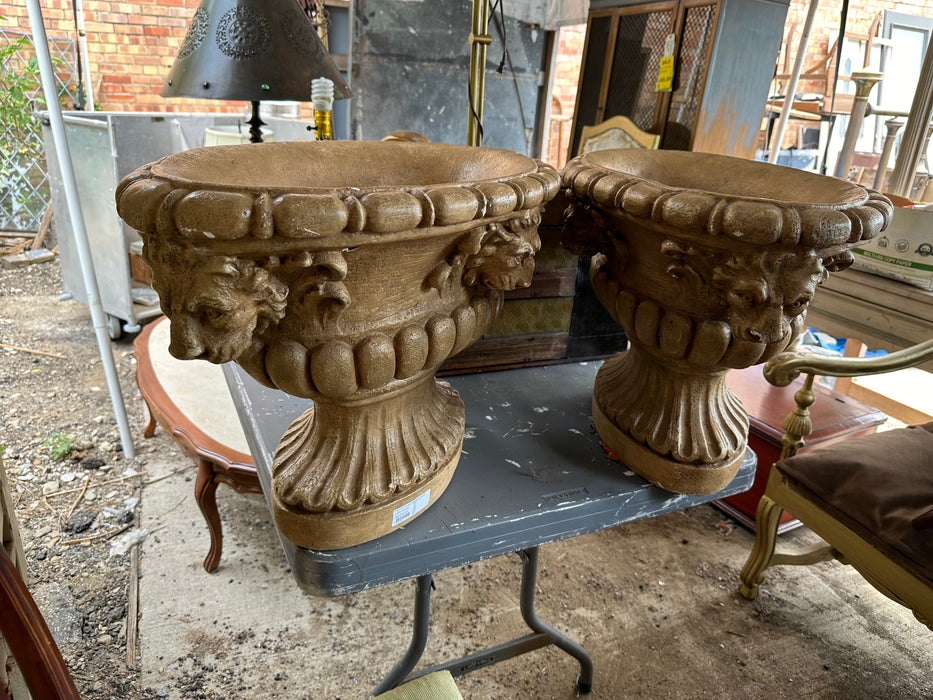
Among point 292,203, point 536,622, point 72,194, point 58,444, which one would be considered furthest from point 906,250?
point 58,444

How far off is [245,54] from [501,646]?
1.49 metres

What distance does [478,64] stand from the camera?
1.20 meters

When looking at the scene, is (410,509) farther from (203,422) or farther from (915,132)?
(915,132)

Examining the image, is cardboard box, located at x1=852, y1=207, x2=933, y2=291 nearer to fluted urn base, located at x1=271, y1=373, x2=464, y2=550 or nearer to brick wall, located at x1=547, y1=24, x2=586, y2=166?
fluted urn base, located at x1=271, y1=373, x2=464, y2=550

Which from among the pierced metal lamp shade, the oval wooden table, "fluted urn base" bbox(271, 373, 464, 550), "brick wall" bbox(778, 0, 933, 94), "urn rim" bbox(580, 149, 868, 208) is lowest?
the oval wooden table

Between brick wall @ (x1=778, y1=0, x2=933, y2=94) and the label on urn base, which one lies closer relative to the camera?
the label on urn base

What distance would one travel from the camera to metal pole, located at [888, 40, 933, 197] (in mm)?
2336

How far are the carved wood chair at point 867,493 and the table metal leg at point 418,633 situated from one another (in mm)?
957

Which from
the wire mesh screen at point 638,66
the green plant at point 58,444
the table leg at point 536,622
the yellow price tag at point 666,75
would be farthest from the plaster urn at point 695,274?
the green plant at point 58,444

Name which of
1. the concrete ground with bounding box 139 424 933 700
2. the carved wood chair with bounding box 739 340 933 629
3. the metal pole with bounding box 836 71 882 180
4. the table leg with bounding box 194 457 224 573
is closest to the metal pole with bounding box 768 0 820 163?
the metal pole with bounding box 836 71 882 180

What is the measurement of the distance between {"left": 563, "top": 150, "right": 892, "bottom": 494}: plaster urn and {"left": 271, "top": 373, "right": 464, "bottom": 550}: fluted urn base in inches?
13.2

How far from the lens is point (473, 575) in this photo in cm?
194

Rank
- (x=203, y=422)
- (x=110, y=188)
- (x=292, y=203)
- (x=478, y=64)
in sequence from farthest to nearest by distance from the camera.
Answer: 1. (x=110, y=188)
2. (x=203, y=422)
3. (x=478, y=64)
4. (x=292, y=203)

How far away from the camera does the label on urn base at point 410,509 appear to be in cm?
88
